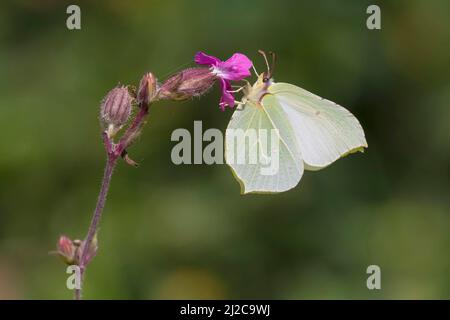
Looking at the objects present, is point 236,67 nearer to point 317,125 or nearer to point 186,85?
point 186,85

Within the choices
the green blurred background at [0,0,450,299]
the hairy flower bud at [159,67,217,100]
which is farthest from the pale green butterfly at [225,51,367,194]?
the green blurred background at [0,0,450,299]

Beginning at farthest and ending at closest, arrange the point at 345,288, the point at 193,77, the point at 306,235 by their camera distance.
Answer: the point at 306,235, the point at 345,288, the point at 193,77

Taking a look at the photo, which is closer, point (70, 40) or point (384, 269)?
point (384, 269)

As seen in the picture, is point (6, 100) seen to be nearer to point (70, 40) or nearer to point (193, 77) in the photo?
point (70, 40)

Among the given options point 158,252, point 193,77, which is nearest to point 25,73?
point 158,252

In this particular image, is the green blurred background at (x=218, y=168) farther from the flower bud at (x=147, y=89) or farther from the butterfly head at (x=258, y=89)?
the flower bud at (x=147, y=89)

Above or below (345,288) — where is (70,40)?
above
